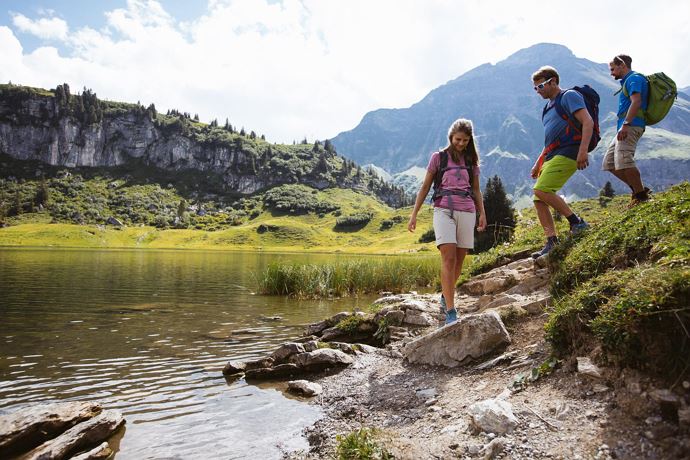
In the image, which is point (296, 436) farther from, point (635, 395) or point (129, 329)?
point (129, 329)

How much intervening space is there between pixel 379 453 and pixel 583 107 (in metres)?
7.32

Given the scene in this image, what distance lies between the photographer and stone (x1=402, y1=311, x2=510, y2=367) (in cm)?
691

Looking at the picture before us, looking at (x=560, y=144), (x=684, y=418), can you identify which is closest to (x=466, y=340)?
(x=684, y=418)

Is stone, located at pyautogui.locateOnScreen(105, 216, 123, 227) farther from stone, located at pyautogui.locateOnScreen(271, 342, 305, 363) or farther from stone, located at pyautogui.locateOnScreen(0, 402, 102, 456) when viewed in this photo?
stone, located at pyautogui.locateOnScreen(0, 402, 102, 456)

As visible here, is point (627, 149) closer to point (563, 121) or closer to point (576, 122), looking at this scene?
point (576, 122)

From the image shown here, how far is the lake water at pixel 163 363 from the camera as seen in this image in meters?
6.48

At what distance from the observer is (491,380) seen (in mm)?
5922

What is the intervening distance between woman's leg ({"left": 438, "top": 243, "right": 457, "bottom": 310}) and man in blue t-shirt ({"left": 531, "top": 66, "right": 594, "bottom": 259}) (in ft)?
7.63

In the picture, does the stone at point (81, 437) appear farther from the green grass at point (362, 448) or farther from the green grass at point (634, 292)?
the green grass at point (634, 292)

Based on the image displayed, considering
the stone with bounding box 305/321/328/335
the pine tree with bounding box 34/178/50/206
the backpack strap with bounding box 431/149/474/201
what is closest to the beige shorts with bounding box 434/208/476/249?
the backpack strap with bounding box 431/149/474/201

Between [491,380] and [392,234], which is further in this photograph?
[392,234]

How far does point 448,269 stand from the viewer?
7930mm

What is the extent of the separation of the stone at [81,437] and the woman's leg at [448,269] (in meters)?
5.94

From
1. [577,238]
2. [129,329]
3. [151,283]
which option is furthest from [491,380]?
[151,283]
